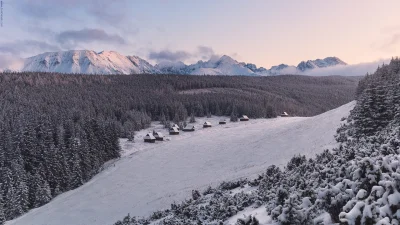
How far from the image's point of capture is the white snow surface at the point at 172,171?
41.0 meters

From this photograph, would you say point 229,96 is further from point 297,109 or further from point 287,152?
point 287,152

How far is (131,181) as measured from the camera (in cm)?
5534

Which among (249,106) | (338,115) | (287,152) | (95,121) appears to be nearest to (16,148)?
(95,121)

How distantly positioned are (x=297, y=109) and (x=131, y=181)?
12649 centimetres

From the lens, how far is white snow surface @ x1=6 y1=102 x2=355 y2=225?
41031mm

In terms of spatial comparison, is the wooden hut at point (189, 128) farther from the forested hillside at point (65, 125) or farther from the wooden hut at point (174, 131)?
the forested hillside at point (65, 125)

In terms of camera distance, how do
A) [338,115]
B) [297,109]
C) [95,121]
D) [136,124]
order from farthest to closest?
[297,109] → [136,124] → [95,121] → [338,115]

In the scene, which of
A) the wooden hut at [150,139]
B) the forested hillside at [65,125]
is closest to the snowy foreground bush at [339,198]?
the forested hillside at [65,125]

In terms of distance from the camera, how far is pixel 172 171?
188ft

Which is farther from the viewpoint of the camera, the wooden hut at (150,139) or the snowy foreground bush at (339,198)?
the wooden hut at (150,139)

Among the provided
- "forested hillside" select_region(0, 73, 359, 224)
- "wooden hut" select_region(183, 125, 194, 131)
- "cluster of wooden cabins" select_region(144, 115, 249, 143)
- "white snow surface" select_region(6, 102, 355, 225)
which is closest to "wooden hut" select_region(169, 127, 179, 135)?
"cluster of wooden cabins" select_region(144, 115, 249, 143)

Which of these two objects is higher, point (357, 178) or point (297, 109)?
point (357, 178)

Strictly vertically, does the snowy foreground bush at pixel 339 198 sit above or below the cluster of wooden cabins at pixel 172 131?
above

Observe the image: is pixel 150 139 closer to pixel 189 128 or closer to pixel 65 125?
pixel 189 128
